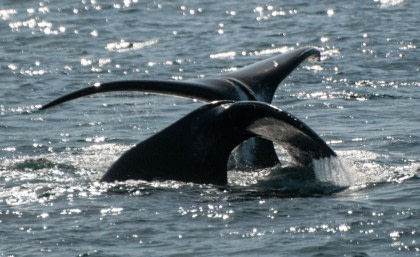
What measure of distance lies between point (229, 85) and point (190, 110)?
5706mm

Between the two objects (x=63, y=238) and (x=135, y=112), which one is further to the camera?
(x=135, y=112)

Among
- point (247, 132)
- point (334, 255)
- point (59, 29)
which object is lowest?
point (334, 255)

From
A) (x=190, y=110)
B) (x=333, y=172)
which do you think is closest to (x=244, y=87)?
(x=333, y=172)

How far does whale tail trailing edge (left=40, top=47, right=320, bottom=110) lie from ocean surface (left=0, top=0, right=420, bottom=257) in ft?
2.55

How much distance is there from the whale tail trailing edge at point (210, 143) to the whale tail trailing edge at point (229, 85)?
0.42 meters

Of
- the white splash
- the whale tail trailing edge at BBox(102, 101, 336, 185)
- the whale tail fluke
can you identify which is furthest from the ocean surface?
the whale tail fluke

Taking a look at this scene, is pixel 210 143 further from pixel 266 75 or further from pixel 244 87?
pixel 266 75

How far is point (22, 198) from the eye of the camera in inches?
429

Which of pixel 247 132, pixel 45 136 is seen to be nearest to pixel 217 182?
pixel 247 132

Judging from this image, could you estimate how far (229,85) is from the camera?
11.3 m

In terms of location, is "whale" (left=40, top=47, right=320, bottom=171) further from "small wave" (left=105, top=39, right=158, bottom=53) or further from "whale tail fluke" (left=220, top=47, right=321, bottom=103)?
"small wave" (left=105, top=39, right=158, bottom=53)

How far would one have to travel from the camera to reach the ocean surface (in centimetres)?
960

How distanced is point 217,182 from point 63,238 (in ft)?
6.11

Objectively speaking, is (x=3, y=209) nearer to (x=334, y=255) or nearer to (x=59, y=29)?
(x=334, y=255)
